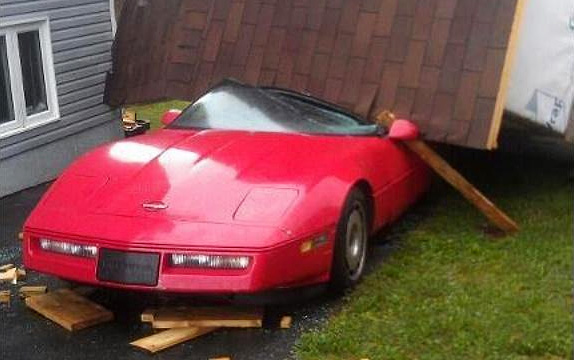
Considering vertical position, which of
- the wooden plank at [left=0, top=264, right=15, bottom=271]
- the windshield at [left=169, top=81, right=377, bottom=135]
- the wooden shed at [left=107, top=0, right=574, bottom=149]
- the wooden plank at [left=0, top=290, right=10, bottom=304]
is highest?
the wooden shed at [left=107, top=0, right=574, bottom=149]

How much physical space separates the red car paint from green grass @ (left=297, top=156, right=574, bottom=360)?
386mm

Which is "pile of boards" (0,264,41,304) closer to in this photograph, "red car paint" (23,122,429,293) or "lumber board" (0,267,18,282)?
"lumber board" (0,267,18,282)

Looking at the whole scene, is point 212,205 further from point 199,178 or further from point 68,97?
point 68,97

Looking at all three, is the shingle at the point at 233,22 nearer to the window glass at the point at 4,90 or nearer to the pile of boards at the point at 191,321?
the window glass at the point at 4,90

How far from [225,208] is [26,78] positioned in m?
4.49

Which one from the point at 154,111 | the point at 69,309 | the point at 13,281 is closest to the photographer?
the point at 69,309

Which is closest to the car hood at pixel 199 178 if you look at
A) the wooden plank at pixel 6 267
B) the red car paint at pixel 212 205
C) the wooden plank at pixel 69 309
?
the red car paint at pixel 212 205

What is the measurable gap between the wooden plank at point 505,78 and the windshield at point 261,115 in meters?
0.86

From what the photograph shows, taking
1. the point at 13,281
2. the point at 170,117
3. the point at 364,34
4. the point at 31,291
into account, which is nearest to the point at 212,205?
the point at 31,291

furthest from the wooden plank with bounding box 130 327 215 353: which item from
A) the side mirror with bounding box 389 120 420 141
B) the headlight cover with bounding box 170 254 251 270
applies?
the side mirror with bounding box 389 120 420 141

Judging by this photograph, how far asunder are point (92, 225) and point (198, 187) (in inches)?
26.1

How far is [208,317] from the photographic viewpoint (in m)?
5.03

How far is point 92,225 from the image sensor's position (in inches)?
198

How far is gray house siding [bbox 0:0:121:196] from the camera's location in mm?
8555
